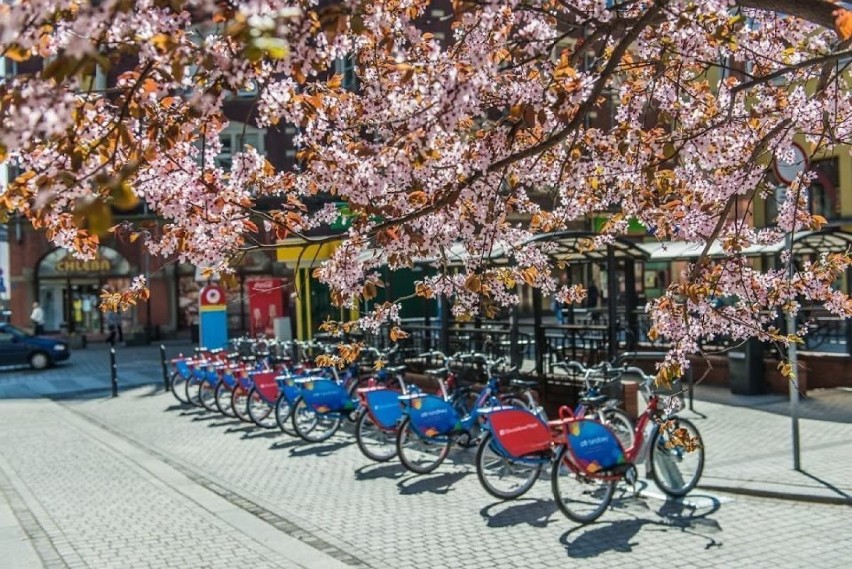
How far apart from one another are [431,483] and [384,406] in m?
1.51

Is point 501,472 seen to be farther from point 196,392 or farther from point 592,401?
point 196,392

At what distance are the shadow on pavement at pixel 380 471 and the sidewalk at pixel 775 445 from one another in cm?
314

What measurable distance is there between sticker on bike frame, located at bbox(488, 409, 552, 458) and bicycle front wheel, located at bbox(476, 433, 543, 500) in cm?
13

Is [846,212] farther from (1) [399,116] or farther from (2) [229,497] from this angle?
(1) [399,116]

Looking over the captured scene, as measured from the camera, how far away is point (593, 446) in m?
7.23

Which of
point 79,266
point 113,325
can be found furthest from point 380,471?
point 79,266

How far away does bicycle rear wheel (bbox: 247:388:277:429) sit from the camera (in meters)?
12.4

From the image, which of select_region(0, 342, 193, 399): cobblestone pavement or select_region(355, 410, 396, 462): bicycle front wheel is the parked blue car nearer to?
select_region(0, 342, 193, 399): cobblestone pavement

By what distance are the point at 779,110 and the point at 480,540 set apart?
3.78 m

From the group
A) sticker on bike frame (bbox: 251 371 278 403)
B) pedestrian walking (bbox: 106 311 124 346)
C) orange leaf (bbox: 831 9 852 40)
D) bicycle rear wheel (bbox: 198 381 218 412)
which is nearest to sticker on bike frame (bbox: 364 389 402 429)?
sticker on bike frame (bbox: 251 371 278 403)

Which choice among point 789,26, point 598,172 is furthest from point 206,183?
point 789,26

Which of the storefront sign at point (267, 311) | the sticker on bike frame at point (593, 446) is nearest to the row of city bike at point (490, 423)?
the sticker on bike frame at point (593, 446)

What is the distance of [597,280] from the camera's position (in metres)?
31.2

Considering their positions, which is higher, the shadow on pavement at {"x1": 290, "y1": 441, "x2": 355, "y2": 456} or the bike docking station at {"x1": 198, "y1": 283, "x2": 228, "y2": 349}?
the bike docking station at {"x1": 198, "y1": 283, "x2": 228, "y2": 349}
